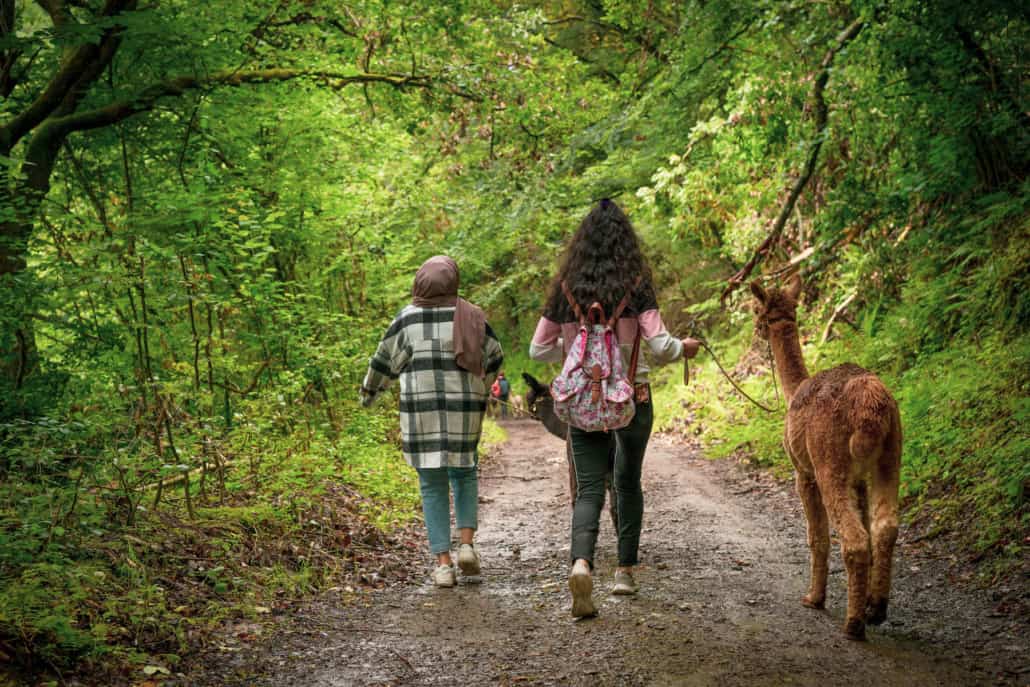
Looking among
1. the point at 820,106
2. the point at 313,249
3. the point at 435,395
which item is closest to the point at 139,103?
the point at 313,249

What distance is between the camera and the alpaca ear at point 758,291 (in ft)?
16.6

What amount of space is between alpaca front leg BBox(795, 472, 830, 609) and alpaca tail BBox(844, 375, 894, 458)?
0.56 m

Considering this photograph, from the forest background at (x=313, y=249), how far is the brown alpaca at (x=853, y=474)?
1.43 meters

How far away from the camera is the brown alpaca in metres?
4.19

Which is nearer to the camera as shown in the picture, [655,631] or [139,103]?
[655,631]

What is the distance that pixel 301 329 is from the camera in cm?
923

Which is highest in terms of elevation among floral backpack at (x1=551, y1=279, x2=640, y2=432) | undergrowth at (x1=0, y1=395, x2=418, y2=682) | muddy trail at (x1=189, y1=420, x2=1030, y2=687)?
floral backpack at (x1=551, y1=279, x2=640, y2=432)

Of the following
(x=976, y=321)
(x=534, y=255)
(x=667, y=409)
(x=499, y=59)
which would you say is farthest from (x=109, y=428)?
(x=534, y=255)

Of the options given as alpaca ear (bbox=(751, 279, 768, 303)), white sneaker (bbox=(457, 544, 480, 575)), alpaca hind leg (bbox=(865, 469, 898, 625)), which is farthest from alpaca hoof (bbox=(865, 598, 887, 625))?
white sneaker (bbox=(457, 544, 480, 575))

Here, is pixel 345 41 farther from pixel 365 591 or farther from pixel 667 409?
pixel 667 409

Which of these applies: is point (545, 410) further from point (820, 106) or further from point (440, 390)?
point (820, 106)

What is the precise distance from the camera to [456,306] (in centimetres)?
611

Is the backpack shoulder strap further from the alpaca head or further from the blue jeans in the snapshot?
Answer: the blue jeans

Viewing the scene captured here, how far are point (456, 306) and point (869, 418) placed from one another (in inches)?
115
